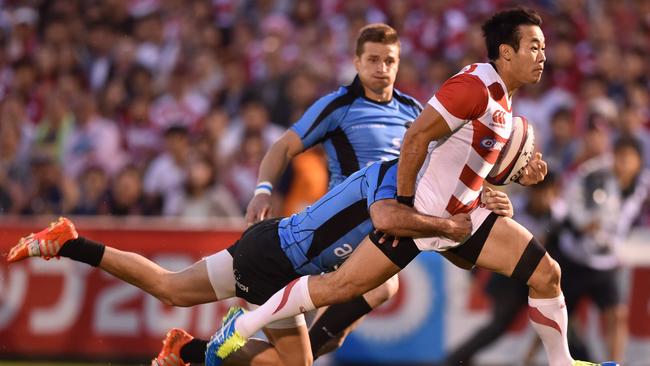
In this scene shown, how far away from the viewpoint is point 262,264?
7.23 metres

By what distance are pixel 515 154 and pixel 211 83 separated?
26.5ft

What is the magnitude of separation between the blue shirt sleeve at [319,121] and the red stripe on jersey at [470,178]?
4.68ft

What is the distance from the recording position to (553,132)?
12633 millimetres

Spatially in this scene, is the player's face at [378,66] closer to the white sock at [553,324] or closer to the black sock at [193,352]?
the white sock at [553,324]

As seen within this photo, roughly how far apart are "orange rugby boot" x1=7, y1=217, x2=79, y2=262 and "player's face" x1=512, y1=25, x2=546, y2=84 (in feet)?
9.69

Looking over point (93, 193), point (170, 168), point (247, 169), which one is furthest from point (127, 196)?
point (247, 169)

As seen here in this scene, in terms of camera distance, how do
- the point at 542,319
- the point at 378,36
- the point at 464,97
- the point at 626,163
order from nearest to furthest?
the point at 464,97 < the point at 542,319 < the point at 378,36 < the point at 626,163

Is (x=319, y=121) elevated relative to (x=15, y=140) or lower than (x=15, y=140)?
elevated

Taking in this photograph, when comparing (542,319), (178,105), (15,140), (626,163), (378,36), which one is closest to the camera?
(542,319)

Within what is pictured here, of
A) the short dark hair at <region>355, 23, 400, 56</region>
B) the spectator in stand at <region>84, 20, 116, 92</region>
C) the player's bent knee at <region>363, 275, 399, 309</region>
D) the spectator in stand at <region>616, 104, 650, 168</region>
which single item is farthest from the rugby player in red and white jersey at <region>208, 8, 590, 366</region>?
the spectator in stand at <region>84, 20, 116, 92</region>

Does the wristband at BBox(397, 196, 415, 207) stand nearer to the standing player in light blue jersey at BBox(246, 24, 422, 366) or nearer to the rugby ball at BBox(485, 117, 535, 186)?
the rugby ball at BBox(485, 117, 535, 186)

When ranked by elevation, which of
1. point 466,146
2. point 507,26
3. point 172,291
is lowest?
point 172,291

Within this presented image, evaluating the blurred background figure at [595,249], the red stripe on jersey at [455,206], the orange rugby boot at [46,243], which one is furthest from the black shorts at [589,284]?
the orange rugby boot at [46,243]

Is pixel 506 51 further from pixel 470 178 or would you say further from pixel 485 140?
pixel 470 178
